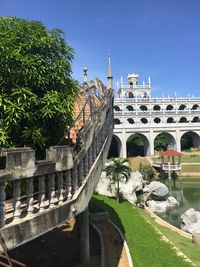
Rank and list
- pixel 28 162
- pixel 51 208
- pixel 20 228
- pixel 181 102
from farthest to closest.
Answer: pixel 181 102 < pixel 51 208 < pixel 28 162 < pixel 20 228

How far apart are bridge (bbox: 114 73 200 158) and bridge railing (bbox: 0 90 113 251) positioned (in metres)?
62.0

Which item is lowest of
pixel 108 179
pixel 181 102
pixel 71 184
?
pixel 108 179

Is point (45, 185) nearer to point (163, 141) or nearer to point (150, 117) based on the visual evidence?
point (163, 141)

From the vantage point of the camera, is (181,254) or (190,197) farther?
(190,197)

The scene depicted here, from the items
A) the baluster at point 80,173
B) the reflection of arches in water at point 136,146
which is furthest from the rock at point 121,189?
the reflection of arches in water at point 136,146

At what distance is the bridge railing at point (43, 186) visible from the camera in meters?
6.39

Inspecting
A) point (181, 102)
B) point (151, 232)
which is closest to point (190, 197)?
point (151, 232)

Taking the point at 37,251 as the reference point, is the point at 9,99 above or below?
above

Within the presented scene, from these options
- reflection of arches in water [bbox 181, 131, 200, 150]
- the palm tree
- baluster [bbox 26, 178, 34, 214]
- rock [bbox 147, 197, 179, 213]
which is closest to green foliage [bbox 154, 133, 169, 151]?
reflection of arches in water [bbox 181, 131, 200, 150]

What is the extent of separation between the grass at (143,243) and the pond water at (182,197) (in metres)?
6.78

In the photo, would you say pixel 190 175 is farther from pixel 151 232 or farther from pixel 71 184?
pixel 71 184

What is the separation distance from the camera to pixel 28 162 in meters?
6.83

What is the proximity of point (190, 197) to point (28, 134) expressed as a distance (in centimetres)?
3455

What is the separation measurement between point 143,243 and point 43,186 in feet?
38.2
